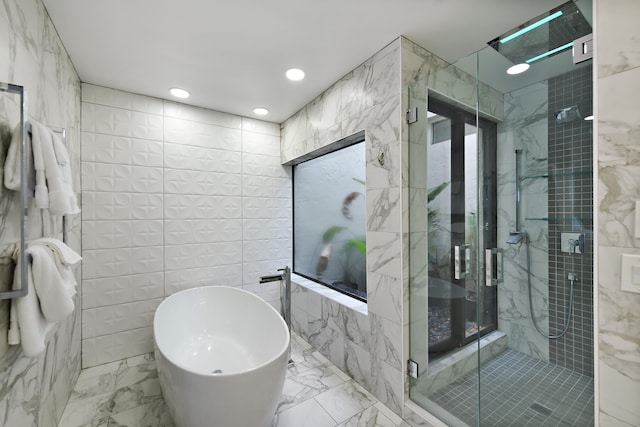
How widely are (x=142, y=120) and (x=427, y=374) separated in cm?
311

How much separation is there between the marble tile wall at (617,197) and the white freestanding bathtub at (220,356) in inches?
52.4

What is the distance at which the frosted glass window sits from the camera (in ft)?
7.91

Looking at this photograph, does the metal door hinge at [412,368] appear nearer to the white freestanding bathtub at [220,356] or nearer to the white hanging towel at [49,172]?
the white freestanding bathtub at [220,356]

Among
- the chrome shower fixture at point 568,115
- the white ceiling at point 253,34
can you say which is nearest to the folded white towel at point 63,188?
the white ceiling at point 253,34

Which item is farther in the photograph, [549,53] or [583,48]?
[549,53]

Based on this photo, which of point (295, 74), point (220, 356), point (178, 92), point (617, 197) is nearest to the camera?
point (617, 197)

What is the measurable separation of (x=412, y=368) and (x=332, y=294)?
0.93 meters

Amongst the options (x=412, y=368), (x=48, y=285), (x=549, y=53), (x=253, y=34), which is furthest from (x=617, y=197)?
(x=48, y=285)

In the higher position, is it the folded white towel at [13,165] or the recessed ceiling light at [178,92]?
the recessed ceiling light at [178,92]

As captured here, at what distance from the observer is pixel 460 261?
169 centimetres

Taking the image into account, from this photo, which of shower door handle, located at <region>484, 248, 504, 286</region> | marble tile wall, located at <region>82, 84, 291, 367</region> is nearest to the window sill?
marble tile wall, located at <region>82, 84, 291, 367</region>

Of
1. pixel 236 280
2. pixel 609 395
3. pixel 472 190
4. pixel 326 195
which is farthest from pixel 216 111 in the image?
pixel 609 395

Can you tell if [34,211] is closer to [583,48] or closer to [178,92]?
[178,92]

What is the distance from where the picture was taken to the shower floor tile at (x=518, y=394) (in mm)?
1309
